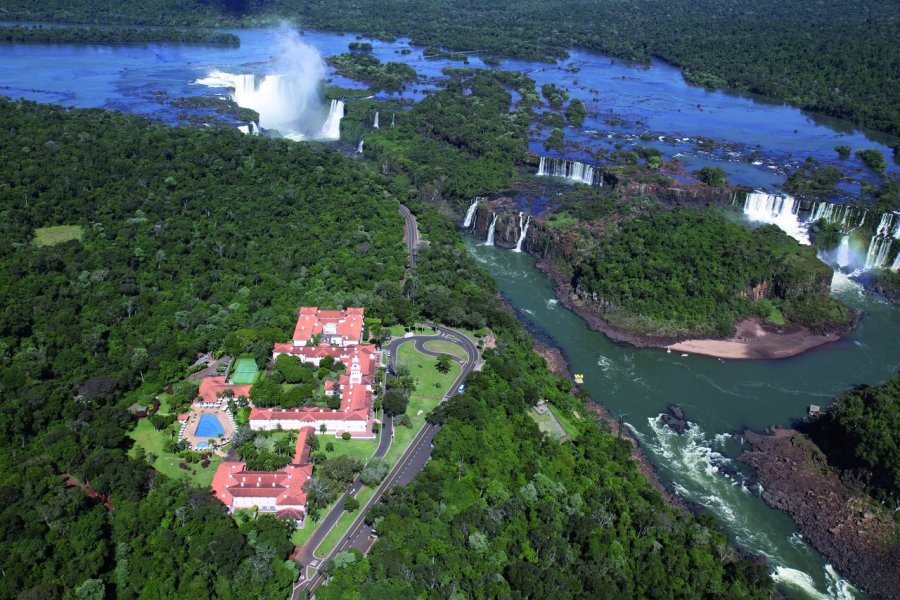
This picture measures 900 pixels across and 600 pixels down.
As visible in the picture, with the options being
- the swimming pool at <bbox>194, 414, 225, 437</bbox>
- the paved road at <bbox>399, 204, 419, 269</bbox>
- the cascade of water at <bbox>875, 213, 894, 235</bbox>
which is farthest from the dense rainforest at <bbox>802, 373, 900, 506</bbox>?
the swimming pool at <bbox>194, 414, 225, 437</bbox>

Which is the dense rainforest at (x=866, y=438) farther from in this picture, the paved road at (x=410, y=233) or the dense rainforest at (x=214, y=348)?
the paved road at (x=410, y=233)

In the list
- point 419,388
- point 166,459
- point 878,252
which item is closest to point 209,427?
point 166,459

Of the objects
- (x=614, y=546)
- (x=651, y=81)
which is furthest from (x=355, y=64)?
(x=614, y=546)

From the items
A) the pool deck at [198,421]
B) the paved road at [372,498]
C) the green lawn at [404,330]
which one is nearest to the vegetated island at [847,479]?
the paved road at [372,498]

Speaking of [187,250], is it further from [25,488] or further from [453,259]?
[25,488]

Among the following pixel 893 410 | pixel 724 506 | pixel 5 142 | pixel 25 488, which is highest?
pixel 5 142

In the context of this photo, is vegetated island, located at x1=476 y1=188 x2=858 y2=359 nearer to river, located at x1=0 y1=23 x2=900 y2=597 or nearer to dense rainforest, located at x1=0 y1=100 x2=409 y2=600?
river, located at x1=0 y1=23 x2=900 y2=597
